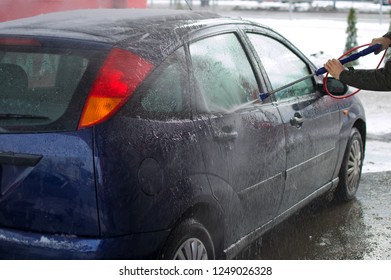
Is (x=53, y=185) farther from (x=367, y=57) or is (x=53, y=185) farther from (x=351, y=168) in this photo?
(x=367, y=57)

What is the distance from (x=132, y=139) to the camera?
285cm

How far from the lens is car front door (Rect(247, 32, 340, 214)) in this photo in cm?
422

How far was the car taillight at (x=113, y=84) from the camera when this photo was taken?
282cm

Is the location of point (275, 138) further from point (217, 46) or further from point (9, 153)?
point (9, 153)

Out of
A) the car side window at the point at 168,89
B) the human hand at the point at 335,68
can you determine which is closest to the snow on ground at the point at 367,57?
the human hand at the point at 335,68

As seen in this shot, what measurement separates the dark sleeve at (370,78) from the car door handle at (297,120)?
362 millimetres

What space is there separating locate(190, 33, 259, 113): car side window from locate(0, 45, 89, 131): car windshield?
28.6 inches

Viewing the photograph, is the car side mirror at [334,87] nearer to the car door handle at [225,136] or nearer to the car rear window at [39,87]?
the car door handle at [225,136]

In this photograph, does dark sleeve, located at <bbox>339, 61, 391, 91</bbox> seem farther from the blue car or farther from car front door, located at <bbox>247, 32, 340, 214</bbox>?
the blue car

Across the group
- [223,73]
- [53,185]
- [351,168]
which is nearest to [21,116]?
[53,185]

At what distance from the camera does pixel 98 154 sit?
275 centimetres

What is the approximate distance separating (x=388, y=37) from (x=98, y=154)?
2.49 metres

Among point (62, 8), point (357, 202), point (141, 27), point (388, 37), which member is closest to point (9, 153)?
point (141, 27)

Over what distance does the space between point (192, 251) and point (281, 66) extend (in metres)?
1.78
